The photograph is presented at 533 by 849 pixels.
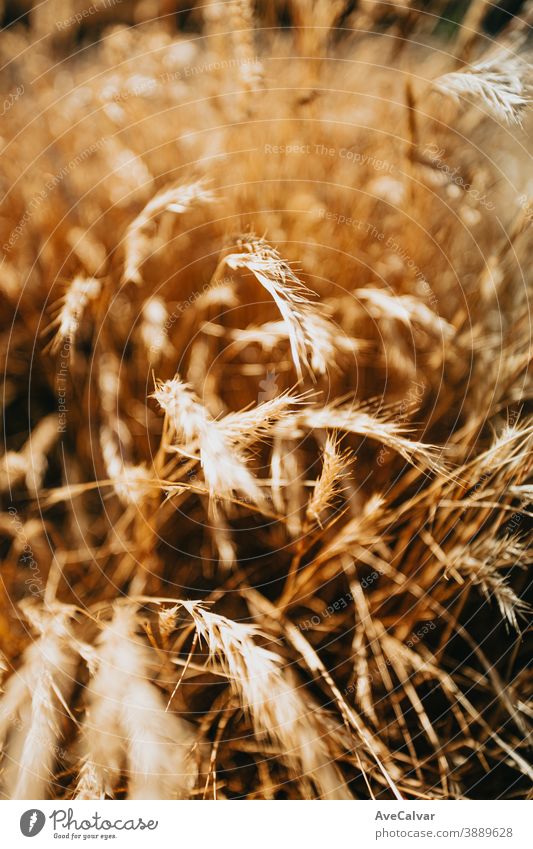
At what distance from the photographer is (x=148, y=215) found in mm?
544

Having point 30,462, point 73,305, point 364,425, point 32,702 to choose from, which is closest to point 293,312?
point 364,425

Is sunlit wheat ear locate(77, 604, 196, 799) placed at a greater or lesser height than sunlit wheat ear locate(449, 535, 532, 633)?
lesser

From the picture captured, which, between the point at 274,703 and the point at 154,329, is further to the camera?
the point at 154,329

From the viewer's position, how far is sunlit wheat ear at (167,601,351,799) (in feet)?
1.56

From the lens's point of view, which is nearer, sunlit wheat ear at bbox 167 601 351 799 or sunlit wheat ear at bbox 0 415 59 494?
sunlit wheat ear at bbox 167 601 351 799

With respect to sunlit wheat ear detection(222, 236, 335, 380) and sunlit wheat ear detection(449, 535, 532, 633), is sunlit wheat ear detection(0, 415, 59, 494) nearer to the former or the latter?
sunlit wheat ear detection(222, 236, 335, 380)

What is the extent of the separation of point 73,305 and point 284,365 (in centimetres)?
25

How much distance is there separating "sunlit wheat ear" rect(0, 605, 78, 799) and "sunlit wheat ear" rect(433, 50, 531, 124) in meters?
0.69

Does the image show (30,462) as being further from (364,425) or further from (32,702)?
(364,425)

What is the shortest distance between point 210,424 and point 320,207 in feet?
1.06

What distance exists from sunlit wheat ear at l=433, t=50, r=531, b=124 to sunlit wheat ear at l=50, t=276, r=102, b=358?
44 centimetres
